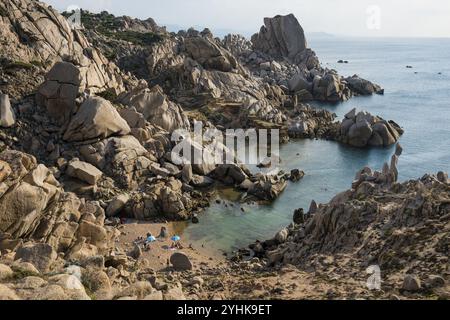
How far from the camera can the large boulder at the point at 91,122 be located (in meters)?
48.5

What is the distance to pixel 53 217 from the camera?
94.1ft

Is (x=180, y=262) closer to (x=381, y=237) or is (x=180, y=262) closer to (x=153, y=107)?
(x=381, y=237)

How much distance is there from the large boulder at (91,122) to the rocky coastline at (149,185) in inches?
5.8

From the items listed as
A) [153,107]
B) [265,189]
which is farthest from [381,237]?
[153,107]

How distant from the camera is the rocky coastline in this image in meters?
23.7

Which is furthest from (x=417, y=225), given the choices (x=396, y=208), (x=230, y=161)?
(x=230, y=161)

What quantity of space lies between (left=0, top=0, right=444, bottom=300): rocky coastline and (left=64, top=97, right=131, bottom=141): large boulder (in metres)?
0.15

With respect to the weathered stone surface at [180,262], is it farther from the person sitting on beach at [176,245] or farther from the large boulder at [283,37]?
the large boulder at [283,37]

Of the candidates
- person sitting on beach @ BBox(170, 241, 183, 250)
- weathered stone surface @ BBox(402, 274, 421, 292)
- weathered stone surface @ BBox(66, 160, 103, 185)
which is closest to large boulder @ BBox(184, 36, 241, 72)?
weathered stone surface @ BBox(66, 160, 103, 185)

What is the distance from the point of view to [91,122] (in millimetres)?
48438

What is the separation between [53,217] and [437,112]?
98914 mm

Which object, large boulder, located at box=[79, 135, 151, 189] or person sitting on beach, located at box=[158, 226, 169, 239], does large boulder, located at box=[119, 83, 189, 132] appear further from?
person sitting on beach, located at box=[158, 226, 169, 239]

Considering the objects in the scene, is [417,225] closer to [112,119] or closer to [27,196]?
[27,196]

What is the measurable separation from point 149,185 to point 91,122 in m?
9.03
